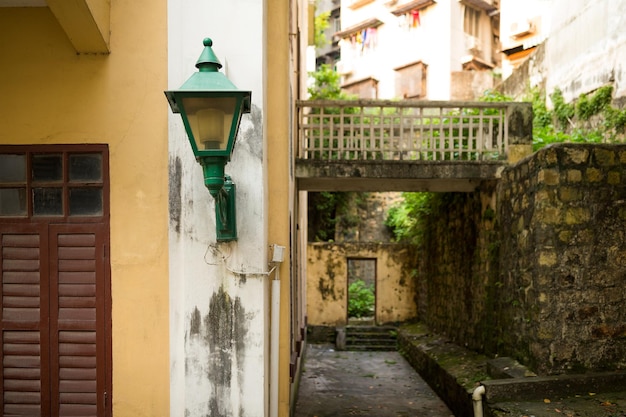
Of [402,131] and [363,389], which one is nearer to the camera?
[402,131]

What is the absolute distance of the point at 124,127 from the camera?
3633 millimetres

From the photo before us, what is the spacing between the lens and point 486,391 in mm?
5262

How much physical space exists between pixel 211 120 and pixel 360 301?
15.7 meters

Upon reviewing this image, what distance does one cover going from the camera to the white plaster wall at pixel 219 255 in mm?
3455

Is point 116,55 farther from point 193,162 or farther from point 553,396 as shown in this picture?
point 553,396

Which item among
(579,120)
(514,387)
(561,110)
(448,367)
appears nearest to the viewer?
(514,387)

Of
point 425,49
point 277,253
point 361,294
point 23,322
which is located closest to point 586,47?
point 277,253

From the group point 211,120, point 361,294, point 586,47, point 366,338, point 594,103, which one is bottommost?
point 366,338

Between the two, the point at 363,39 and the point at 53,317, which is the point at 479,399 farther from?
the point at 363,39

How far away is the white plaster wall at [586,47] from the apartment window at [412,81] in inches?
444

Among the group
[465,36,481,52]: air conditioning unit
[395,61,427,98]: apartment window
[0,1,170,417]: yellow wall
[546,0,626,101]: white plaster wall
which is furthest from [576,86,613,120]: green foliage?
[465,36,481,52]: air conditioning unit

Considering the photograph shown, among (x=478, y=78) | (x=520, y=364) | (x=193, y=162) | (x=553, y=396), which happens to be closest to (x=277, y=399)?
(x=193, y=162)

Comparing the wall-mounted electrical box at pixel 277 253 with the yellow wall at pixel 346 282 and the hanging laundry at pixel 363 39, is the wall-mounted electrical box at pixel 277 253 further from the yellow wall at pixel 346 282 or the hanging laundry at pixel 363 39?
the hanging laundry at pixel 363 39

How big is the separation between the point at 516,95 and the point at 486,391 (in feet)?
35.3
